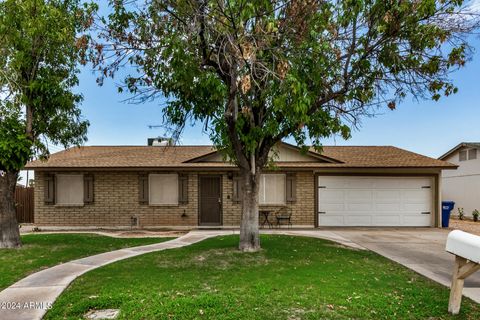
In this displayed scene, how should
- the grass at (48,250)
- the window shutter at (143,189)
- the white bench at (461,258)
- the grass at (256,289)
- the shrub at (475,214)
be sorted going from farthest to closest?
the shrub at (475,214)
the window shutter at (143,189)
the grass at (48,250)
the grass at (256,289)
the white bench at (461,258)

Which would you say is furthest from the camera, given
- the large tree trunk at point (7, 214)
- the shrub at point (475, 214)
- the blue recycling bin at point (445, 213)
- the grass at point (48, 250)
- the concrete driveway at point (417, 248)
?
the shrub at point (475, 214)

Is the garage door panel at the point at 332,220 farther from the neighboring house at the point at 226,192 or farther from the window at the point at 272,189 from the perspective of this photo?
the window at the point at 272,189

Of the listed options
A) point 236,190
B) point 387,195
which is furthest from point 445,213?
point 236,190

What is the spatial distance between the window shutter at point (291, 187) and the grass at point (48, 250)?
6013mm

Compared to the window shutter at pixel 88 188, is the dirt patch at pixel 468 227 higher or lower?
lower

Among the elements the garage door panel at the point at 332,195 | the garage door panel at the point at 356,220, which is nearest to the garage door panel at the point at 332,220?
the garage door panel at the point at 356,220

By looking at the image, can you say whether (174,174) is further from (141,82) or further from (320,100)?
(320,100)

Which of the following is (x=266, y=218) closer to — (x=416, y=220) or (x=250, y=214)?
(x=250, y=214)

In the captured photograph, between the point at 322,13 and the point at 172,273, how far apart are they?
6406 mm

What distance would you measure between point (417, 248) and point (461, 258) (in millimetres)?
5827

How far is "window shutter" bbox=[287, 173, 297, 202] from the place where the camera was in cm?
1475

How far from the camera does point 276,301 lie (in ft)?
16.7

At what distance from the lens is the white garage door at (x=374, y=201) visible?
14891 mm

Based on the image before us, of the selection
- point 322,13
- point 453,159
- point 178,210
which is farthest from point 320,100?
point 453,159
